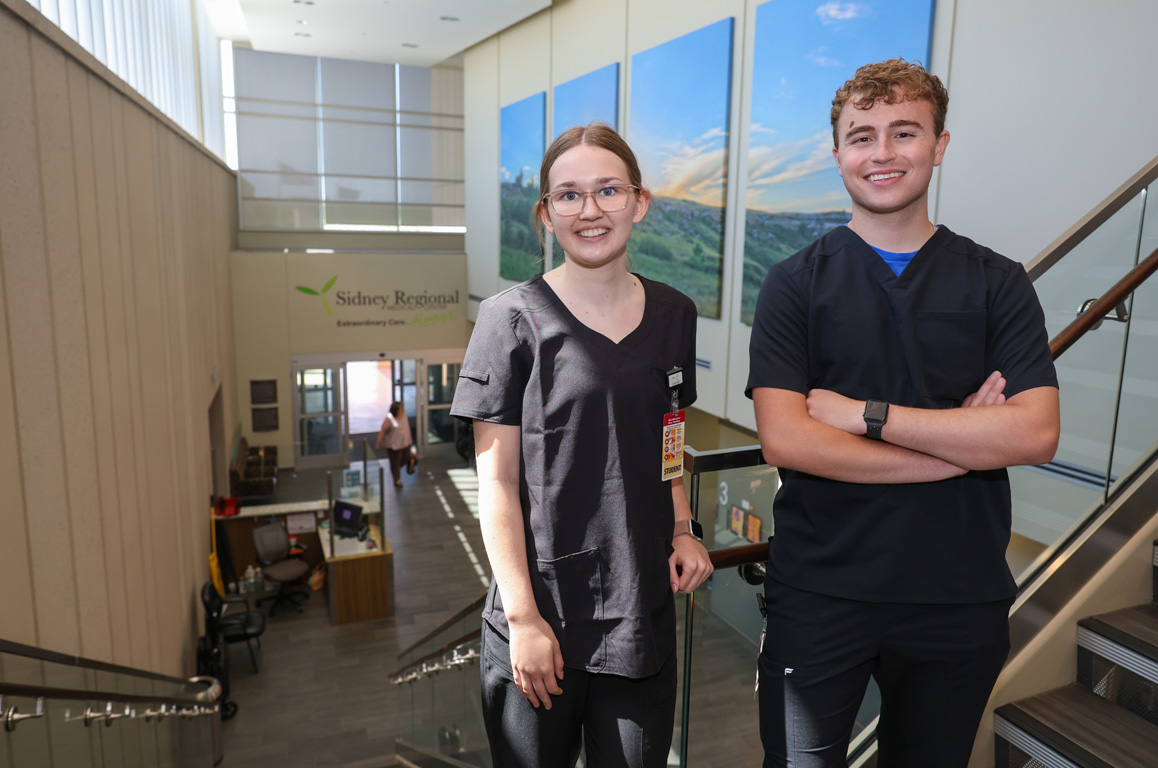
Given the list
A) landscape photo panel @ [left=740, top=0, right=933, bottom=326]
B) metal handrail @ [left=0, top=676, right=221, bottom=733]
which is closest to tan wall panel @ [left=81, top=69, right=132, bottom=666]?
metal handrail @ [left=0, top=676, right=221, bottom=733]

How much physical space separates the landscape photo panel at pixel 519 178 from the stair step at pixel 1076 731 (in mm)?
11112

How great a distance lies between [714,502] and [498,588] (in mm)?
1062

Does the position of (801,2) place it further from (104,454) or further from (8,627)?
(8,627)

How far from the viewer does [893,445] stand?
1.63 metres

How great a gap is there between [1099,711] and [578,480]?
1763 millimetres

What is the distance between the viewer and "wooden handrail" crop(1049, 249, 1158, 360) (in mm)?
2240

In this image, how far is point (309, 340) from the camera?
16062 mm

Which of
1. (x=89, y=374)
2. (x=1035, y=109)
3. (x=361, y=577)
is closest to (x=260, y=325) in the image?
(x=361, y=577)

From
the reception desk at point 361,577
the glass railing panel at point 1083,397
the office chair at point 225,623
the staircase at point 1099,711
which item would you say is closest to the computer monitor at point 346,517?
the reception desk at point 361,577

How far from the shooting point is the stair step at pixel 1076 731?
1.98m

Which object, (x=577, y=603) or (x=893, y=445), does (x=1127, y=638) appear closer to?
(x=893, y=445)

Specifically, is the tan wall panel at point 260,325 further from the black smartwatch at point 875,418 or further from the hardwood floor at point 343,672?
the black smartwatch at point 875,418

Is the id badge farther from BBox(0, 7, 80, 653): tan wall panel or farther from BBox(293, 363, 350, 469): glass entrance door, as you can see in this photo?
BBox(293, 363, 350, 469): glass entrance door

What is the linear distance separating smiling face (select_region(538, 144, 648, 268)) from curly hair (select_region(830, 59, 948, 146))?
55 centimetres
